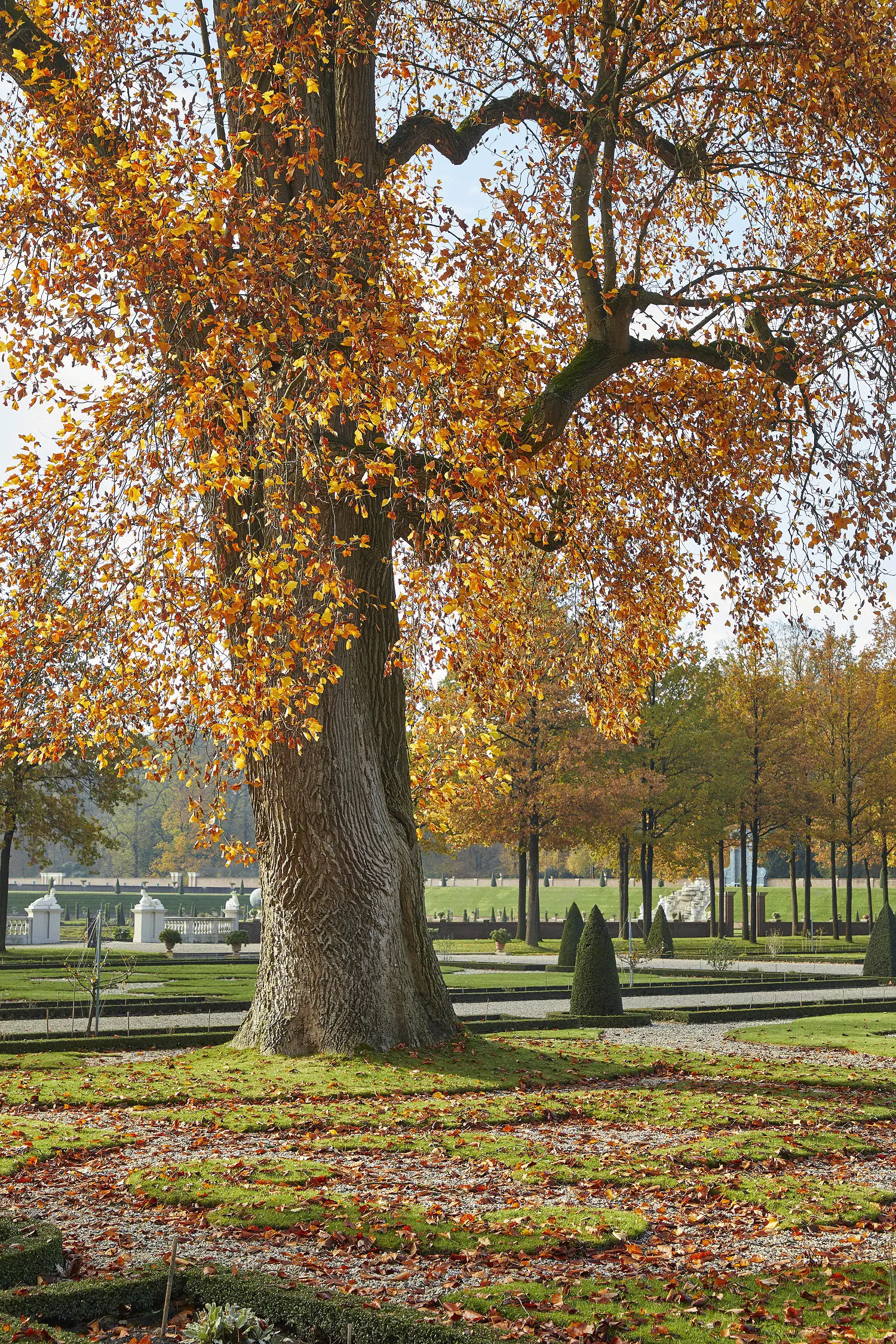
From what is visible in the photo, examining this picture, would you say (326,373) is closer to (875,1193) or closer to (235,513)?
(235,513)

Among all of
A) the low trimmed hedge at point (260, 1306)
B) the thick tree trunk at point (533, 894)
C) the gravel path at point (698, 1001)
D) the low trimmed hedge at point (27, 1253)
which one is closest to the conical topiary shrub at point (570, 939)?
the gravel path at point (698, 1001)

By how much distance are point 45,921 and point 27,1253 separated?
114 feet

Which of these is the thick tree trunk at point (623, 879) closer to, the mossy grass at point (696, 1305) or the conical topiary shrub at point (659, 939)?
the conical topiary shrub at point (659, 939)

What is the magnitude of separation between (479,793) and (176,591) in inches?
774

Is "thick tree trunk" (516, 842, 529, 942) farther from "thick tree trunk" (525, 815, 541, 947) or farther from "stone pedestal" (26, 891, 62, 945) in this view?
"stone pedestal" (26, 891, 62, 945)

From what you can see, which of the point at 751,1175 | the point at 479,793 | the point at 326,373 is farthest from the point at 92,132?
the point at 479,793

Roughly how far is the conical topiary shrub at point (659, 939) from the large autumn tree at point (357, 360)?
63.8 feet

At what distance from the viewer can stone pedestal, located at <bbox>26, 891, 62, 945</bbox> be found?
3716 cm

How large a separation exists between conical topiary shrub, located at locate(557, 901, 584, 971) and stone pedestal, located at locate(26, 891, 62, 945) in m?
17.7

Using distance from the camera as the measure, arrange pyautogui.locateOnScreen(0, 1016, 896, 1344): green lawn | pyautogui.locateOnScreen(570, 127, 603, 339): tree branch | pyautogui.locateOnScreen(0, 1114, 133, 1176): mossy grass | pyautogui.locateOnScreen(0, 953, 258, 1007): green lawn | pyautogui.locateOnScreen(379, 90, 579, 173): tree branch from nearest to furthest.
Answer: pyautogui.locateOnScreen(0, 1016, 896, 1344): green lawn < pyautogui.locateOnScreen(0, 1114, 133, 1176): mossy grass < pyautogui.locateOnScreen(570, 127, 603, 339): tree branch < pyautogui.locateOnScreen(379, 90, 579, 173): tree branch < pyautogui.locateOnScreen(0, 953, 258, 1007): green lawn

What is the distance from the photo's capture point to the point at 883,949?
25.9m

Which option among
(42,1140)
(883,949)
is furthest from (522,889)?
(42,1140)

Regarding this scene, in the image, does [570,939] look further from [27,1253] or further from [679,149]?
[27,1253]

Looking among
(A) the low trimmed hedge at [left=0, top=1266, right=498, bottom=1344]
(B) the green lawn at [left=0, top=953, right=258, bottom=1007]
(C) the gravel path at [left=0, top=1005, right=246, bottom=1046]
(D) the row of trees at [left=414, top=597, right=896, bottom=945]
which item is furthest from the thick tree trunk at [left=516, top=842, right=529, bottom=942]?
(A) the low trimmed hedge at [left=0, top=1266, right=498, bottom=1344]
